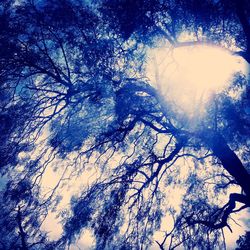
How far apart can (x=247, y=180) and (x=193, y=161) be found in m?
2.47

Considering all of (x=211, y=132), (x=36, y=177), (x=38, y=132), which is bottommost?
(x=36, y=177)

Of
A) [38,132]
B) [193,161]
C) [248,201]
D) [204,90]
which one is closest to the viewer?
[248,201]

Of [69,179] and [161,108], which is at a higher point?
[161,108]

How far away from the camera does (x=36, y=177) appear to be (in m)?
6.09

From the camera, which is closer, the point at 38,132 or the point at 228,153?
the point at 228,153

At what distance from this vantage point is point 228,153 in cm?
536

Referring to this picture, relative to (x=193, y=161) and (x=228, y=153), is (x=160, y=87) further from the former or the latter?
(x=193, y=161)

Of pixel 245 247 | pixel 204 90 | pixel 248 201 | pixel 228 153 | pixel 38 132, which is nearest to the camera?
pixel 248 201

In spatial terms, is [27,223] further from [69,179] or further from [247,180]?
[247,180]

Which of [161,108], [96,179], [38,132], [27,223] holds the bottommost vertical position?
[27,223]

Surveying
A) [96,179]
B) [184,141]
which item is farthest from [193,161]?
[96,179]

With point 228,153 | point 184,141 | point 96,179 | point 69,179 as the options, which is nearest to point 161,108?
point 184,141

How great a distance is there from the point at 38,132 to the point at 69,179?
4.60 ft

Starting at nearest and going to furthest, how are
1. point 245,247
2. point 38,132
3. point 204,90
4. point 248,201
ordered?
point 248,201 < point 204,90 < point 38,132 < point 245,247
